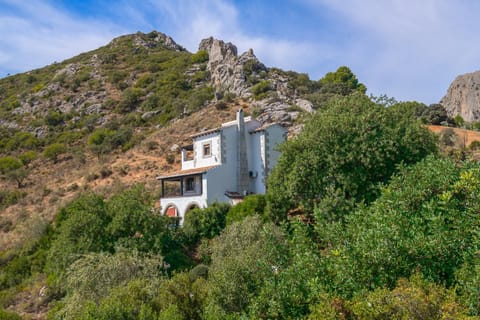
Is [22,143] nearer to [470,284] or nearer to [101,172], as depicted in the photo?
[101,172]

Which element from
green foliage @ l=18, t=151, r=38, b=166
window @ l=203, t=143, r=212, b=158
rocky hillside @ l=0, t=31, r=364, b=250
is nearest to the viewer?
window @ l=203, t=143, r=212, b=158

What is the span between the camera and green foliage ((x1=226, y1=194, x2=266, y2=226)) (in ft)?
75.3

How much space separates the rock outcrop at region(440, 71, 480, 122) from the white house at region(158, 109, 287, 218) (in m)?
51.3

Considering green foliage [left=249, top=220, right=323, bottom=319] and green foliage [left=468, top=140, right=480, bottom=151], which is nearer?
green foliage [left=249, top=220, right=323, bottom=319]

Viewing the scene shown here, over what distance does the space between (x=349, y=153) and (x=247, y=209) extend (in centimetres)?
743

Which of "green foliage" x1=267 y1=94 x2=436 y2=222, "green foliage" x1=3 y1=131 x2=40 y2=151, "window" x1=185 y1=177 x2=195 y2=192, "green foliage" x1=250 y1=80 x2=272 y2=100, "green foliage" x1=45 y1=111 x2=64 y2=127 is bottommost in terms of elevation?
"window" x1=185 y1=177 x2=195 y2=192

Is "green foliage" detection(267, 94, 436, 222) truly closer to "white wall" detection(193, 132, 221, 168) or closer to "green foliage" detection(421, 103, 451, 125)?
"white wall" detection(193, 132, 221, 168)

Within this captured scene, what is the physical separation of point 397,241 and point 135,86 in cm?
6965

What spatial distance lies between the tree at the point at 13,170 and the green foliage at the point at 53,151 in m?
3.39

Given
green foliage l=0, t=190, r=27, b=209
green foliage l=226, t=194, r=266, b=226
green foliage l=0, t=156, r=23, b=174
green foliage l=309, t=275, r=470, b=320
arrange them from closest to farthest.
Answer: green foliage l=309, t=275, r=470, b=320 → green foliage l=226, t=194, r=266, b=226 → green foliage l=0, t=190, r=27, b=209 → green foliage l=0, t=156, r=23, b=174

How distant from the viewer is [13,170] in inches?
1988

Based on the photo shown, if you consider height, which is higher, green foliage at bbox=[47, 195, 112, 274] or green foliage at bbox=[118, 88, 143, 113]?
green foliage at bbox=[118, 88, 143, 113]

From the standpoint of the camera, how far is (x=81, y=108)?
69.3m

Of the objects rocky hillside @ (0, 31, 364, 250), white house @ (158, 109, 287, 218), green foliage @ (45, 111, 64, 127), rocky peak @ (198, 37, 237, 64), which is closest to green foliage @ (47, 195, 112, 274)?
white house @ (158, 109, 287, 218)
